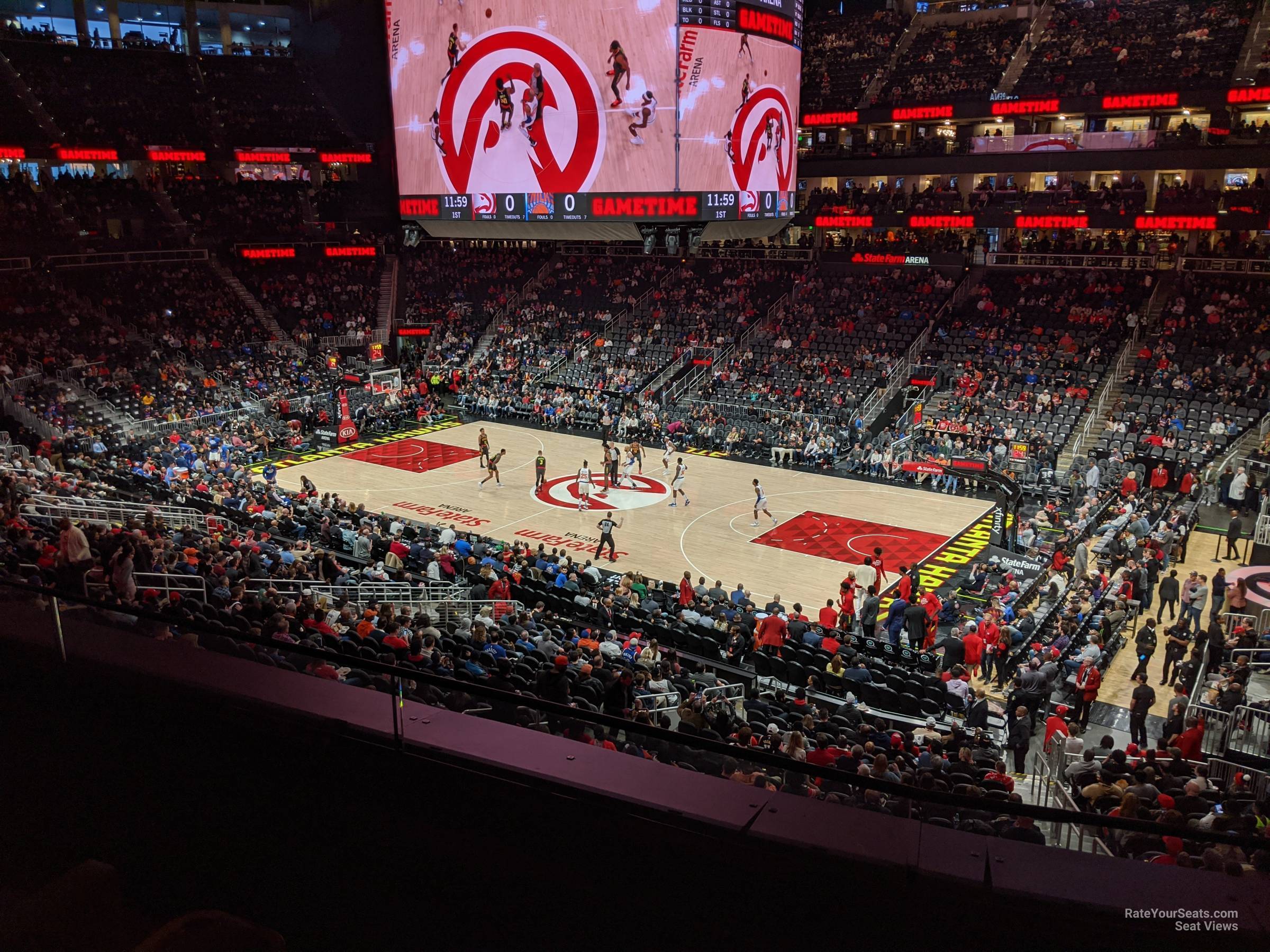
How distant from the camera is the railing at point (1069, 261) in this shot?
3278 cm

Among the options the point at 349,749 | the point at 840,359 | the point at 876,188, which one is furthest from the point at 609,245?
the point at 349,749

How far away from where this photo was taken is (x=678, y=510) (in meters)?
24.7

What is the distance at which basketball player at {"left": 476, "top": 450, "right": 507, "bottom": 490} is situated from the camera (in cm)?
2627

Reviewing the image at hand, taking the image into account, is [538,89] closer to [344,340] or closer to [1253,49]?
[344,340]

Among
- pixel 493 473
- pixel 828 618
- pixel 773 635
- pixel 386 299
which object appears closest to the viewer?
pixel 773 635

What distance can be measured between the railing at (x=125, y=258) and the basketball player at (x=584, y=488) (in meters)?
23.2

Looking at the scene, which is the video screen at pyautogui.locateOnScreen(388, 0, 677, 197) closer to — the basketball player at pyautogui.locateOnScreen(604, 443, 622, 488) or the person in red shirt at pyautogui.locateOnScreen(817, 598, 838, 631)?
the basketball player at pyautogui.locateOnScreen(604, 443, 622, 488)

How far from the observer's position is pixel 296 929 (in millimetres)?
4055

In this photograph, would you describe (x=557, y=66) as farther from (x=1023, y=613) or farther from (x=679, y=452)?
(x=1023, y=613)

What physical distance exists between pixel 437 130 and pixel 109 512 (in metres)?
12.5

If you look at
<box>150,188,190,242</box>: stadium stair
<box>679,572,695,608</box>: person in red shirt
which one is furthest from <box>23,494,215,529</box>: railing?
<box>150,188,190,242</box>: stadium stair

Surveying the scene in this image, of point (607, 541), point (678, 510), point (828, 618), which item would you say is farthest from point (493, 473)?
point (828, 618)

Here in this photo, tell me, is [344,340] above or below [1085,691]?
above

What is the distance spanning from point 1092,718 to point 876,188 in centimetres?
3158
